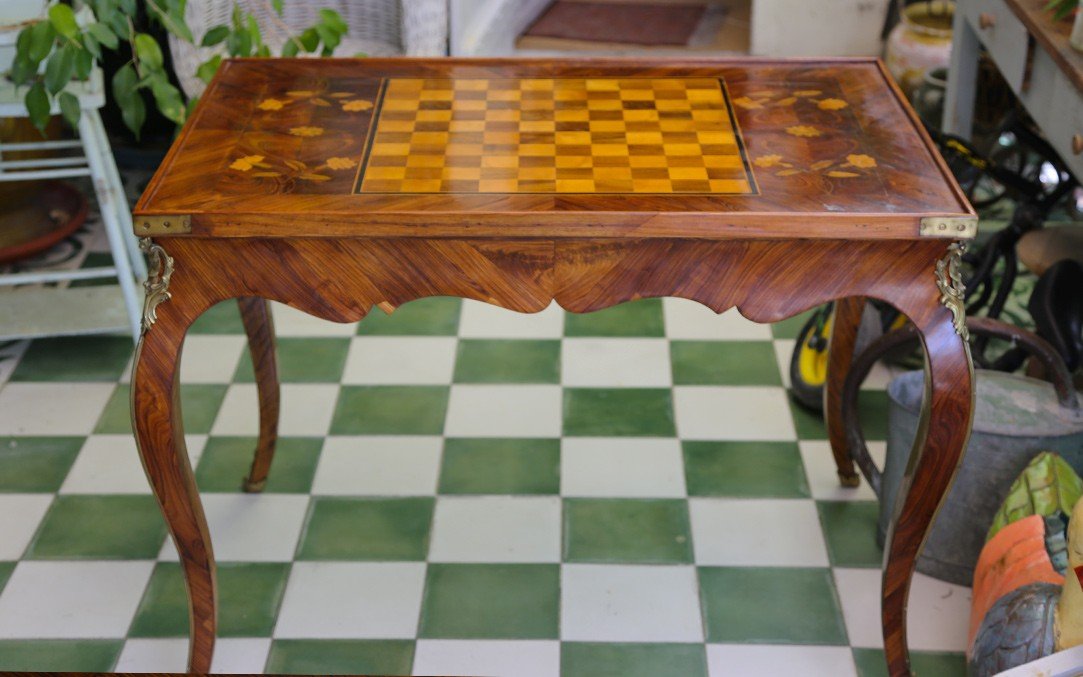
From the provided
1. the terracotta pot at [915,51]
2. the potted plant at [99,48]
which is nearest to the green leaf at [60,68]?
the potted plant at [99,48]

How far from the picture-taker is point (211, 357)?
3145 millimetres

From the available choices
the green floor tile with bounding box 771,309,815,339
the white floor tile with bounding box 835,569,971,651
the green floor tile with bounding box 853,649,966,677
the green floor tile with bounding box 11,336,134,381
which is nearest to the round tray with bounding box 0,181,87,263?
the green floor tile with bounding box 11,336,134,381

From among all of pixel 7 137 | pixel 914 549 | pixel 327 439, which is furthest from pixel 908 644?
pixel 7 137

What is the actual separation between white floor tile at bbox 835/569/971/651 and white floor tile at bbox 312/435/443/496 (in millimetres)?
899

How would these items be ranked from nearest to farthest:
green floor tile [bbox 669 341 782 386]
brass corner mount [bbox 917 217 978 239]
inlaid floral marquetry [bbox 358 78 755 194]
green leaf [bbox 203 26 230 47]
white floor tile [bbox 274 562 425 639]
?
brass corner mount [bbox 917 217 978 239]
inlaid floral marquetry [bbox 358 78 755 194]
white floor tile [bbox 274 562 425 639]
green leaf [bbox 203 26 230 47]
green floor tile [bbox 669 341 782 386]

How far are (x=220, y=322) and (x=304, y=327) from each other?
23 centimetres

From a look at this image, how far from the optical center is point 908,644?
222cm

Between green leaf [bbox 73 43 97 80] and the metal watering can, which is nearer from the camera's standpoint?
the metal watering can

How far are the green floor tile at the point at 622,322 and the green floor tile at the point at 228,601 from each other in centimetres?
114

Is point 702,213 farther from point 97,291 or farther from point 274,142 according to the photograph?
point 97,291

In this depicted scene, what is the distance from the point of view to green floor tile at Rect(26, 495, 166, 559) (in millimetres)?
2482

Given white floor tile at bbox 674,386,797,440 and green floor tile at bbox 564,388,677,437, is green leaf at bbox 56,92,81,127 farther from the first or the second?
white floor tile at bbox 674,386,797,440

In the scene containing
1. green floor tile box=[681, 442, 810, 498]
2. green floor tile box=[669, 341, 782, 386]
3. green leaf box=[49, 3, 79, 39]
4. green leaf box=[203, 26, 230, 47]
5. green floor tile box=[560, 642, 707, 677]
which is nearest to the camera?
green floor tile box=[560, 642, 707, 677]

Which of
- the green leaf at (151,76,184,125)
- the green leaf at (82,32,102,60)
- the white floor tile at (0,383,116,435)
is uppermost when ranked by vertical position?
the green leaf at (82,32,102,60)
